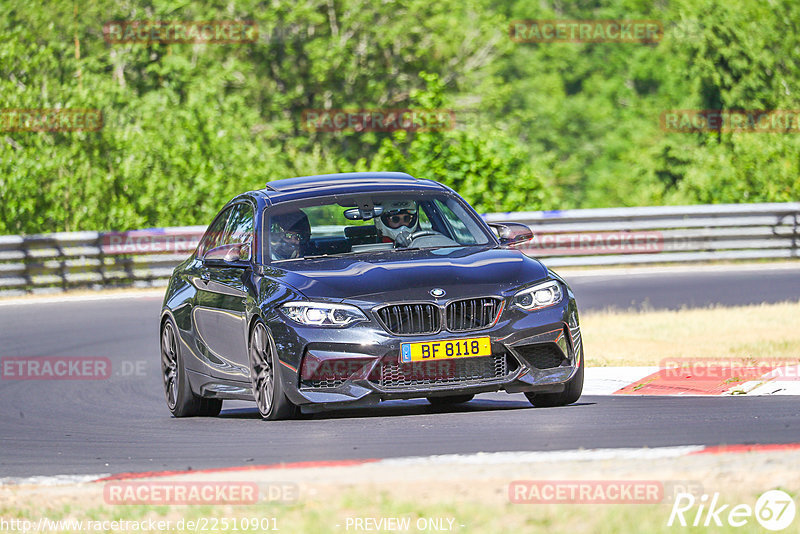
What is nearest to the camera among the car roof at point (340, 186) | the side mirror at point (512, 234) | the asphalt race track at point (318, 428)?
the asphalt race track at point (318, 428)

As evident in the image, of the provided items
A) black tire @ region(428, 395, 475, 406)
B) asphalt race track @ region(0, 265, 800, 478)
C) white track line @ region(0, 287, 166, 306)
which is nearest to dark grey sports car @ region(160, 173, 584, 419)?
asphalt race track @ region(0, 265, 800, 478)

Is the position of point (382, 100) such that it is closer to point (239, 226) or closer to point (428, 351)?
point (239, 226)

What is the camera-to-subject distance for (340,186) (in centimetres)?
1002

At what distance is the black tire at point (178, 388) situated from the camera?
10.4 meters

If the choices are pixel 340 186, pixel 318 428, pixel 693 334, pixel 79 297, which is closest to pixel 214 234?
pixel 340 186

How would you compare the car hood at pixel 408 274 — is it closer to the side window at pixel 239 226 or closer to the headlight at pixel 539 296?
the headlight at pixel 539 296

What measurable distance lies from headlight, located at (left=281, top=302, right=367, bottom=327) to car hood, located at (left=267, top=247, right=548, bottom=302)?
2.5 inches

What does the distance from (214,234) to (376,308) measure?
2.96 metres

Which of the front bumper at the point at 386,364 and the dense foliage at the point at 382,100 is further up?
the front bumper at the point at 386,364

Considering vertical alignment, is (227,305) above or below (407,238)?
below

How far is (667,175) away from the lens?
50.1 meters

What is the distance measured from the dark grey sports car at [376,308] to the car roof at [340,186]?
0.02 metres

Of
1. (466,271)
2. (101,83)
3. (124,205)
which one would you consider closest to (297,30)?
(101,83)

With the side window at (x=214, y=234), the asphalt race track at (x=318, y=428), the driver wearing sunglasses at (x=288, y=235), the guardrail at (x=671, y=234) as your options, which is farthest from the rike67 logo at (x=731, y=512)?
the guardrail at (x=671, y=234)
